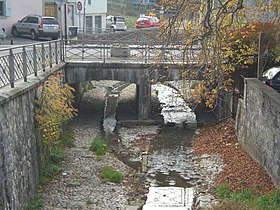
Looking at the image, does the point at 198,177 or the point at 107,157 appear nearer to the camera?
the point at 198,177

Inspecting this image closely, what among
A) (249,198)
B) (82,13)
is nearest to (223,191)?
(249,198)

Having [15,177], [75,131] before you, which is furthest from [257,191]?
[75,131]

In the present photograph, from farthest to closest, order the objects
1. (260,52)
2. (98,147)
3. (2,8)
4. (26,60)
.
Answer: (2,8) → (98,147) → (260,52) → (26,60)

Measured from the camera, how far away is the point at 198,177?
16078mm

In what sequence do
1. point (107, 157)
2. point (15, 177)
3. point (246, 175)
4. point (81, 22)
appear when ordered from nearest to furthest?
point (15, 177) → point (246, 175) → point (107, 157) → point (81, 22)

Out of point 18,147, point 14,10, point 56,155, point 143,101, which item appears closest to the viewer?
point 18,147

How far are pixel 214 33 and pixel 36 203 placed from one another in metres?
6.44

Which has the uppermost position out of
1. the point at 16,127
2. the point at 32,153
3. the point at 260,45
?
the point at 260,45

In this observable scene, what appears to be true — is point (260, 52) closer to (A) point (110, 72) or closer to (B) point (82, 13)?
(A) point (110, 72)

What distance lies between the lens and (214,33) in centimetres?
1120

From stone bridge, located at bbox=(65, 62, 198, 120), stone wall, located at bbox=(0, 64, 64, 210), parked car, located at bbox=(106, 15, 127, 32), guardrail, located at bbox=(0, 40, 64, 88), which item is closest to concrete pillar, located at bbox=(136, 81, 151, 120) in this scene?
stone bridge, located at bbox=(65, 62, 198, 120)

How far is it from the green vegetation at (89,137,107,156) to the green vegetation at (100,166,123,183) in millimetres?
2257

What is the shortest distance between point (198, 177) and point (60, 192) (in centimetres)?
466

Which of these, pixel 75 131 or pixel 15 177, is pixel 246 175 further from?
pixel 75 131
